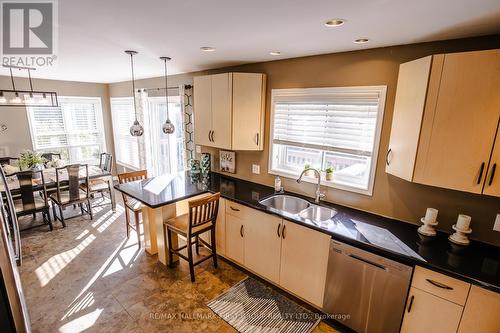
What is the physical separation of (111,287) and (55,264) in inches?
38.4

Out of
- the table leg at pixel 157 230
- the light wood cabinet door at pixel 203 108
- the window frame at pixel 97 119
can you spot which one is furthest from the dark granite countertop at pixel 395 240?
the window frame at pixel 97 119

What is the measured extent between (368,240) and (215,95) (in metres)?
2.29

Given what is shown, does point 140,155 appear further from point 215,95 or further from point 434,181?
point 434,181

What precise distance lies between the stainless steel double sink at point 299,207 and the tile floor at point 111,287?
94cm

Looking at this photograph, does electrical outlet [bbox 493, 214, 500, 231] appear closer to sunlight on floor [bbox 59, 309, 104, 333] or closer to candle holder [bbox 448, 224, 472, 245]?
candle holder [bbox 448, 224, 472, 245]

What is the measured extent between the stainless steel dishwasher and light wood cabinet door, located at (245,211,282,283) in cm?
55

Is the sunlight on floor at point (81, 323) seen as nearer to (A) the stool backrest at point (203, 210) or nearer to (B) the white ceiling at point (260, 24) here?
(A) the stool backrest at point (203, 210)

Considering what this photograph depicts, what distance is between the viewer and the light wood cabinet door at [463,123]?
4.77 feet

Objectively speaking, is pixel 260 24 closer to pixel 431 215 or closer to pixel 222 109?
pixel 222 109

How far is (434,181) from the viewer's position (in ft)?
5.59

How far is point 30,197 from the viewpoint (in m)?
3.48

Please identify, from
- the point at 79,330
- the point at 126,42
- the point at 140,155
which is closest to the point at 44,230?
the point at 140,155

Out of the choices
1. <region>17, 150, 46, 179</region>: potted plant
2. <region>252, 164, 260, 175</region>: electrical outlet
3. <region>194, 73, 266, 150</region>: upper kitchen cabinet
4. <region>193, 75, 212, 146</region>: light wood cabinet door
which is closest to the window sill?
<region>252, 164, 260, 175</region>: electrical outlet

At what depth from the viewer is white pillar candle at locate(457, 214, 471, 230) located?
5.62 feet
